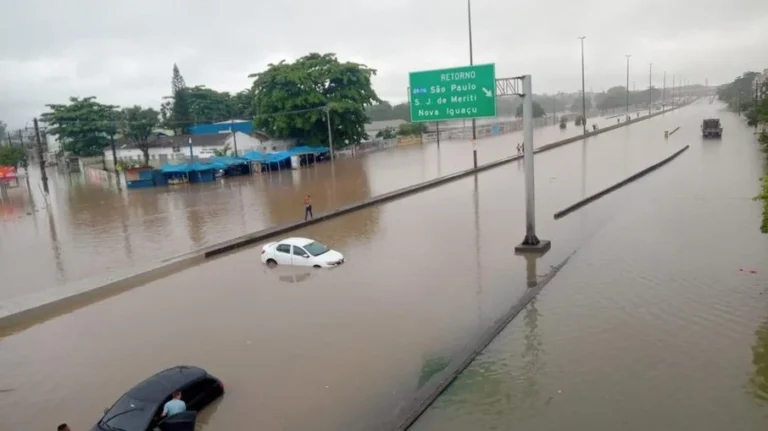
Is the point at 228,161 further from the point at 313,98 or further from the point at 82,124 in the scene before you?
the point at 82,124

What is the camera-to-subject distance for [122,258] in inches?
758

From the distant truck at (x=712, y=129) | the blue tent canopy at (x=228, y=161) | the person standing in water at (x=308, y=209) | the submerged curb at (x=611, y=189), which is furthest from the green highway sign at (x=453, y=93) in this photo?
the distant truck at (x=712, y=129)

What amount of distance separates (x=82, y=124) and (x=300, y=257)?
59.5 metres

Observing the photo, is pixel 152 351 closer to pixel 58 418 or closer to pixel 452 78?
pixel 58 418

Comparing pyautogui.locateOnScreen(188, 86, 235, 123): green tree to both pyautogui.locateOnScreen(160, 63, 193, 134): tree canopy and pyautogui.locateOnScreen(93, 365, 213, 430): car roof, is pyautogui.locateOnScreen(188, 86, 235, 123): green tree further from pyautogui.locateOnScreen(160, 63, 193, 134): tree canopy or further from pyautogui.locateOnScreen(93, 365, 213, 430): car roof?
pyautogui.locateOnScreen(93, 365, 213, 430): car roof

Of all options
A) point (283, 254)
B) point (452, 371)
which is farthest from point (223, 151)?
point (452, 371)

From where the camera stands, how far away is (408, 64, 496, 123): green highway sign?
17.6 meters

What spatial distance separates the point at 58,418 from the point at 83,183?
4892cm

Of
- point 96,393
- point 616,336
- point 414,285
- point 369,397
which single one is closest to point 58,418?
point 96,393

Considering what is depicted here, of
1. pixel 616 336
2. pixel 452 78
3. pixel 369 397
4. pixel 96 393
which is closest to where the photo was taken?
pixel 369 397

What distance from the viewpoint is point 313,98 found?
52312mm

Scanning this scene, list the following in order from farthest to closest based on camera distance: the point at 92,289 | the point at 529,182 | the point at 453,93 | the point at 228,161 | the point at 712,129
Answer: the point at 712,129
the point at 228,161
the point at 453,93
the point at 529,182
the point at 92,289

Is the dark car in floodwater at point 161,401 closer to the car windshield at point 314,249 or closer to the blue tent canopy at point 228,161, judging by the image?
the car windshield at point 314,249

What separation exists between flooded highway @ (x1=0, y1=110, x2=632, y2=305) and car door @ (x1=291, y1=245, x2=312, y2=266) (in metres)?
5.25
